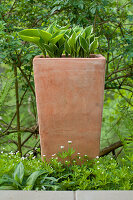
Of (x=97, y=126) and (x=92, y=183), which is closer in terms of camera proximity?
(x=92, y=183)

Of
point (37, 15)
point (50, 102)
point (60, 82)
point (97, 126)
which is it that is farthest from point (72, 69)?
point (37, 15)

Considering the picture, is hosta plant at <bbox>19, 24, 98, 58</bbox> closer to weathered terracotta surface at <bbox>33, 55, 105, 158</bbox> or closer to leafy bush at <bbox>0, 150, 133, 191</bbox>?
weathered terracotta surface at <bbox>33, 55, 105, 158</bbox>

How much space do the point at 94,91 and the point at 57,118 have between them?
34cm

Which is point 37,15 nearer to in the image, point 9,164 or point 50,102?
point 50,102

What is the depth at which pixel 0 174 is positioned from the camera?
1668 millimetres

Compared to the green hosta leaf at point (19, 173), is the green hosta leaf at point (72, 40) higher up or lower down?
higher up

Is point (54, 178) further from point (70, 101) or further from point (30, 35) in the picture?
point (30, 35)

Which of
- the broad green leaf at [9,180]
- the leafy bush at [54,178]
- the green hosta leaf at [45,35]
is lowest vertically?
the leafy bush at [54,178]

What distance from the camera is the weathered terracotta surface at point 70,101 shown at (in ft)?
6.06

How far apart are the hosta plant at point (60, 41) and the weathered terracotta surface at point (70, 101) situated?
0.14m

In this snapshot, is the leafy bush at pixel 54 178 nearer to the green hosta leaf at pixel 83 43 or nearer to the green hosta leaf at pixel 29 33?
the green hosta leaf at pixel 83 43

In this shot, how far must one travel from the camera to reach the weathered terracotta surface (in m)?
1.85

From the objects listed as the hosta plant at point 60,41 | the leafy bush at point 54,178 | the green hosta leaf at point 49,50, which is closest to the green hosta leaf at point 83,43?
the hosta plant at point 60,41
